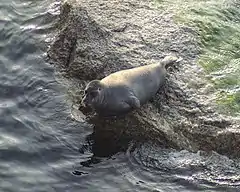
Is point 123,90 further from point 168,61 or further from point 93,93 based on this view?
point 168,61

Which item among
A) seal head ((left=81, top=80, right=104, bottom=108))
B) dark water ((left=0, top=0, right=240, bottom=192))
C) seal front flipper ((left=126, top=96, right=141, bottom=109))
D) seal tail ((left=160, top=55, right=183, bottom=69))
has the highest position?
seal tail ((left=160, top=55, right=183, bottom=69))

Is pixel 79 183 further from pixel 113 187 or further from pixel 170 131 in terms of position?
pixel 170 131

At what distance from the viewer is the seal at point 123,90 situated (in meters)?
7.89

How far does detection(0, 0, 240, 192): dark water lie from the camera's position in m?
7.71

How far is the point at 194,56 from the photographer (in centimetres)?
946

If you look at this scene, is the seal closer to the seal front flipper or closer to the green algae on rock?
the seal front flipper

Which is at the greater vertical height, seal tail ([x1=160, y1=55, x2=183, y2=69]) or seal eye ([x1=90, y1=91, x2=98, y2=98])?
seal tail ([x1=160, y1=55, x2=183, y2=69])

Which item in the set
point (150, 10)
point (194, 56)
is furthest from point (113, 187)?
point (150, 10)

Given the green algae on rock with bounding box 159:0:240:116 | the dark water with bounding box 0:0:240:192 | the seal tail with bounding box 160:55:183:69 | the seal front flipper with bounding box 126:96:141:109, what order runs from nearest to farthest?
the dark water with bounding box 0:0:240:192
the seal front flipper with bounding box 126:96:141:109
the green algae on rock with bounding box 159:0:240:116
the seal tail with bounding box 160:55:183:69

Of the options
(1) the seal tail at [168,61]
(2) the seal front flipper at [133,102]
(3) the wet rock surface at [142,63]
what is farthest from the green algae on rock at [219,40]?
(2) the seal front flipper at [133,102]

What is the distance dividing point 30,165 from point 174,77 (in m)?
2.63

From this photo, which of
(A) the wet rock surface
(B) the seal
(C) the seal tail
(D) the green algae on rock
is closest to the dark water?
Answer: (A) the wet rock surface

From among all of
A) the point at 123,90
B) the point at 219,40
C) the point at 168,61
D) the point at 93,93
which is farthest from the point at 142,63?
the point at 219,40

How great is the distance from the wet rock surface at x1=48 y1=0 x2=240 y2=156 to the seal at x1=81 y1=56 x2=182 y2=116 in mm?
211
